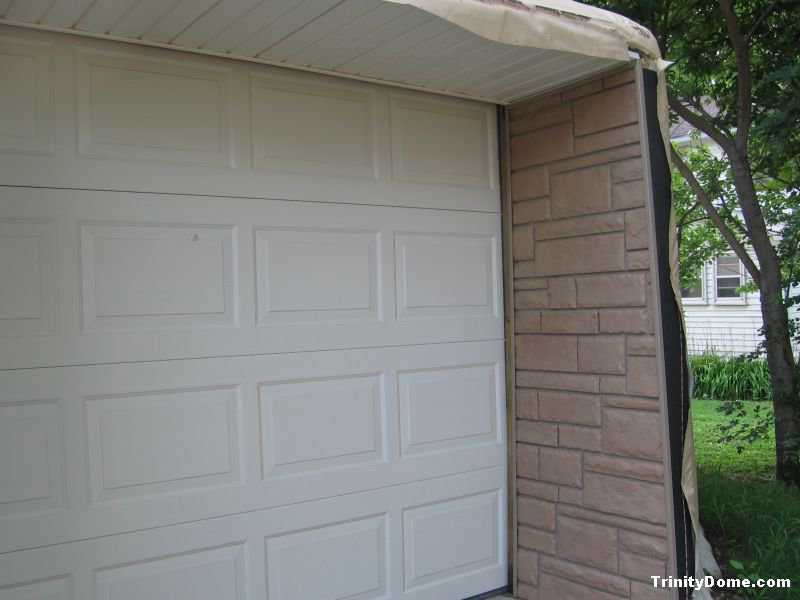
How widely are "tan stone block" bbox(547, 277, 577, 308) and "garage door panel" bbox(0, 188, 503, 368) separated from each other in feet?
1.03

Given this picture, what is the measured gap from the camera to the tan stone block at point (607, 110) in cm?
341

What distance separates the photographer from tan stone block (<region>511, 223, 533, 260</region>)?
12.7 feet

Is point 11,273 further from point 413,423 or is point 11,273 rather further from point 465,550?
point 465,550

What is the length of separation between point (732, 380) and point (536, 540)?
729 cm

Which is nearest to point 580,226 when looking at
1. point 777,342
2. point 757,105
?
point 777,342

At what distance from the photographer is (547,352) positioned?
12.4 ft

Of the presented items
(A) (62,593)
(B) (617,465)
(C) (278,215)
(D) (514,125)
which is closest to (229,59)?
(C) (278,215)

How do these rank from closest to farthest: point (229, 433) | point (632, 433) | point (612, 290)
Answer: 1. point (229, 433)
2. point (632, 433)
3. point (612, 290)

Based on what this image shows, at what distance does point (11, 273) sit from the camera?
265 cm

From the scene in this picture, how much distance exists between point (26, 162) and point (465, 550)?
2583mm

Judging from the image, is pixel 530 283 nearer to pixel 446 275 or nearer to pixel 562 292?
pixel 562 292

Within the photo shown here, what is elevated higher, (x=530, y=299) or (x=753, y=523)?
(x=530, y=299)

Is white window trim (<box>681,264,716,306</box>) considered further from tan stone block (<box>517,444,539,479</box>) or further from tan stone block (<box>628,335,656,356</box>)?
tan stone block (<box>628,335,656,356</box>)

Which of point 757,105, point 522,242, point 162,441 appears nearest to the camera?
point 162,441
